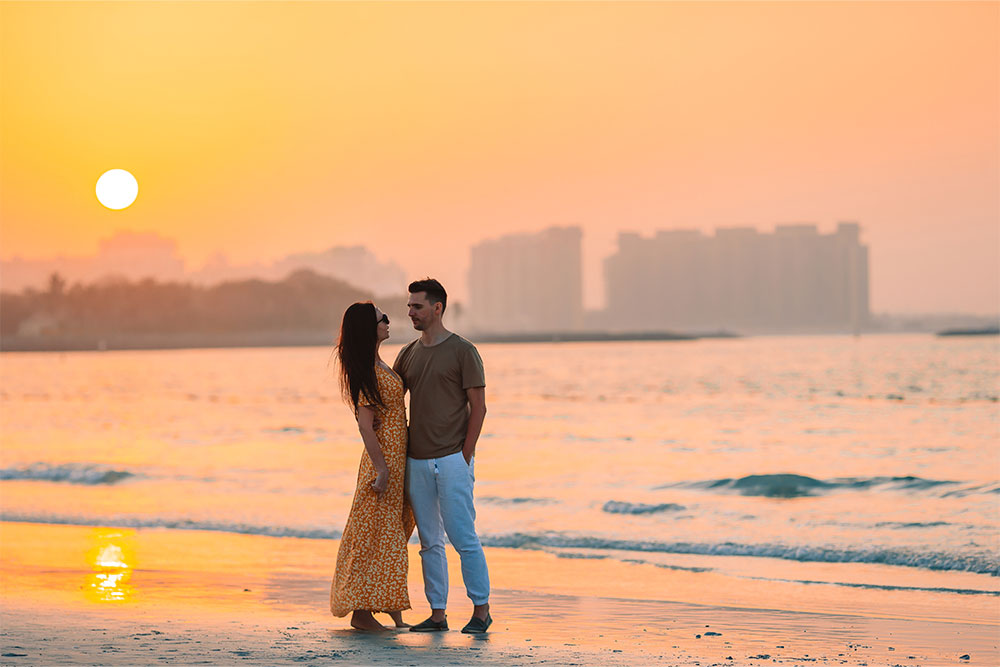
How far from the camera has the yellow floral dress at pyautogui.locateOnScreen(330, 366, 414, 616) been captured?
600cm

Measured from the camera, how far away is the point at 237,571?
877 cm

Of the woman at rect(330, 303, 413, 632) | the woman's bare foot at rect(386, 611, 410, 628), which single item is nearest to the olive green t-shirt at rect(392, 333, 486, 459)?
the woman at rect(330, 303, 413, 632)

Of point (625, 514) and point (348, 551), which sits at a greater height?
point (348, 551)

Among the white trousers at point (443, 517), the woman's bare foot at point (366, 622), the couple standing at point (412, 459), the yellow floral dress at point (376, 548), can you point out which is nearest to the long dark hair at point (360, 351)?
the couple standing at point (412, 459)

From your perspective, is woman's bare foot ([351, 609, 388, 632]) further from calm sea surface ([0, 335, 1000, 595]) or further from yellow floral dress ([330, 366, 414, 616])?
calm sea surface ([0, 335, 1000, 595])

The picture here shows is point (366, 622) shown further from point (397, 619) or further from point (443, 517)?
point (443, 517)

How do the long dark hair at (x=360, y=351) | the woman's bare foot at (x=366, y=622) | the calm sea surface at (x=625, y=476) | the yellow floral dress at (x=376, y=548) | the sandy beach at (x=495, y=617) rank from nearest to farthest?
the sandy beach at (x=495, y=617) < the long dark hair at (x=360, y=351) < the yellow floral dress at (x=376, y=548) < the woman's bare foot at (x=366, y=622) < the calm sea surface at (x=625, y=476)

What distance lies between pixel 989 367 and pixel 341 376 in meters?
64.6

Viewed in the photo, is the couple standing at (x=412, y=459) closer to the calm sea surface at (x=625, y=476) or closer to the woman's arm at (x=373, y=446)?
the woman's arm at (x=373, y=446)

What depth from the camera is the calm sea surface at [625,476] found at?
10.5 meters

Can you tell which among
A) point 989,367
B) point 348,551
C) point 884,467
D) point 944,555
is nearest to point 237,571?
point 348,551

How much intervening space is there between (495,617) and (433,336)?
6.68 feet

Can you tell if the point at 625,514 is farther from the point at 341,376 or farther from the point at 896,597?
the point at 341,376

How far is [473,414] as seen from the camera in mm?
5875
